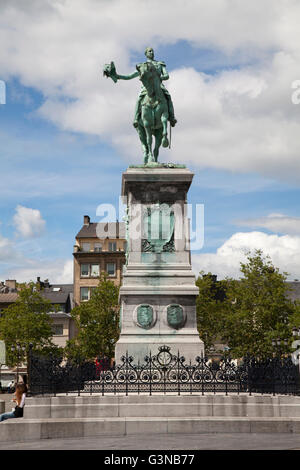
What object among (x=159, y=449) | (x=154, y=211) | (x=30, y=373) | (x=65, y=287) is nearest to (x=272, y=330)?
(x=154, y=211)

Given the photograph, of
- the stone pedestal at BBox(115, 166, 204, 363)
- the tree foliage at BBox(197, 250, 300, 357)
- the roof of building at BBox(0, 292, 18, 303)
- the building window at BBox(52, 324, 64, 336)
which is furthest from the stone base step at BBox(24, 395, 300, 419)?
the roof of building at BBox(0, 292, 18, 303)

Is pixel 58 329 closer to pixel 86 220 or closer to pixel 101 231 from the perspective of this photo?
pixel 101 231

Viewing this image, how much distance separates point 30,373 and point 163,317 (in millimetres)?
5260

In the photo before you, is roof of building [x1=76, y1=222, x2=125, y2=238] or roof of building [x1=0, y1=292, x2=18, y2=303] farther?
roof of building [x1=0, y1=292, x2=18, y2=303]

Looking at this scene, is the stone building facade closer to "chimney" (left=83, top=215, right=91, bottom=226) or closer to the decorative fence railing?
"chimney" (left=83, top=215, right=91, bottom=226)

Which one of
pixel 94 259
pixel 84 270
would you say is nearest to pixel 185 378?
pixel 94 259

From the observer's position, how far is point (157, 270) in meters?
20.9

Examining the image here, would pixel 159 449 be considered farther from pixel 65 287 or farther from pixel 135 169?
pixel 65 287

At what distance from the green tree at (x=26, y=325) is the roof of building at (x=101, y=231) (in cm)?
2622

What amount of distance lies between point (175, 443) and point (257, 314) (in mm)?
40641

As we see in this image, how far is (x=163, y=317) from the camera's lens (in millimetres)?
20344

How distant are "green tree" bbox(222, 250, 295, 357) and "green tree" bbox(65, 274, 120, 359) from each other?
1541 centimetres

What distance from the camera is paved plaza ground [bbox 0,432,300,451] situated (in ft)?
38.9

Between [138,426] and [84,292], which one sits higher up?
[84,292]
